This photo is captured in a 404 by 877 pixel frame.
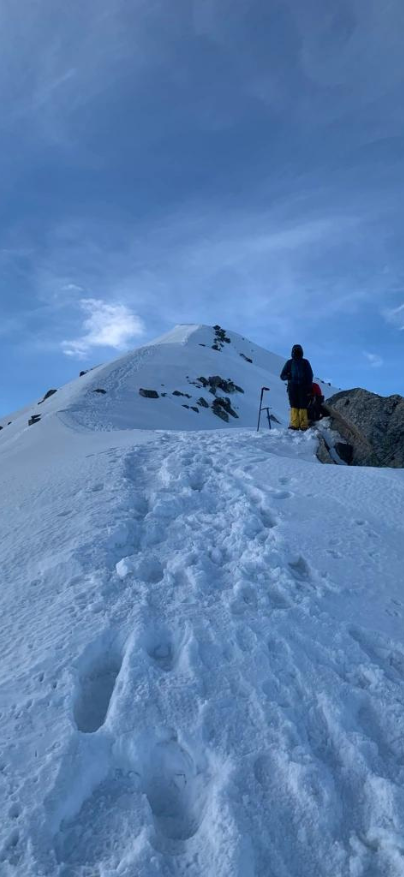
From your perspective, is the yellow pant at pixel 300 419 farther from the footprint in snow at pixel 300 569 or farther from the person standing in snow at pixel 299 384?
the footprint in snow at pixel 300 569

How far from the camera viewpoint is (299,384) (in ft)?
41.8

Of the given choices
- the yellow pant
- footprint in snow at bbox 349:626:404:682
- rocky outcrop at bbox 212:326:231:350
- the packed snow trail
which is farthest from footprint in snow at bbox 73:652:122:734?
rocky outcrop at bbox 212:326:231:350

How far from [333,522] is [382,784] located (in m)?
3.68

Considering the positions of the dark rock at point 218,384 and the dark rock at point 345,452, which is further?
the dark rock at point 218,384

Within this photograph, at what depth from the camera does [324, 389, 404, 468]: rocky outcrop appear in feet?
34.1

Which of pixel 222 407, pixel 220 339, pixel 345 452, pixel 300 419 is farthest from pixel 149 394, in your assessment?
pixel 220 339

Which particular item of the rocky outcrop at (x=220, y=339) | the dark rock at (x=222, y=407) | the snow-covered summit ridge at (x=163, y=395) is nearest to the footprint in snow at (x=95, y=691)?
the snow-covered summit ridge at (x=163, y=395)

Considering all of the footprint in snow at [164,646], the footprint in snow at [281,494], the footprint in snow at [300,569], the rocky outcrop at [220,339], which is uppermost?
the rocky outcrop at [220,339]

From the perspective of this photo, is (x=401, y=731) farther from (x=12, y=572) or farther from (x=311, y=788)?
(x=12, y=572)

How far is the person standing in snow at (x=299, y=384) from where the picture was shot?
41.8ft

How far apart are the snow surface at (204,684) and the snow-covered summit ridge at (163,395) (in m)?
10.9

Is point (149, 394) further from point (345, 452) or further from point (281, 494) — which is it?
point (281, 494)

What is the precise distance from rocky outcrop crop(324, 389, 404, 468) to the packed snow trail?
355 cm

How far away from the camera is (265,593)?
195 inches
